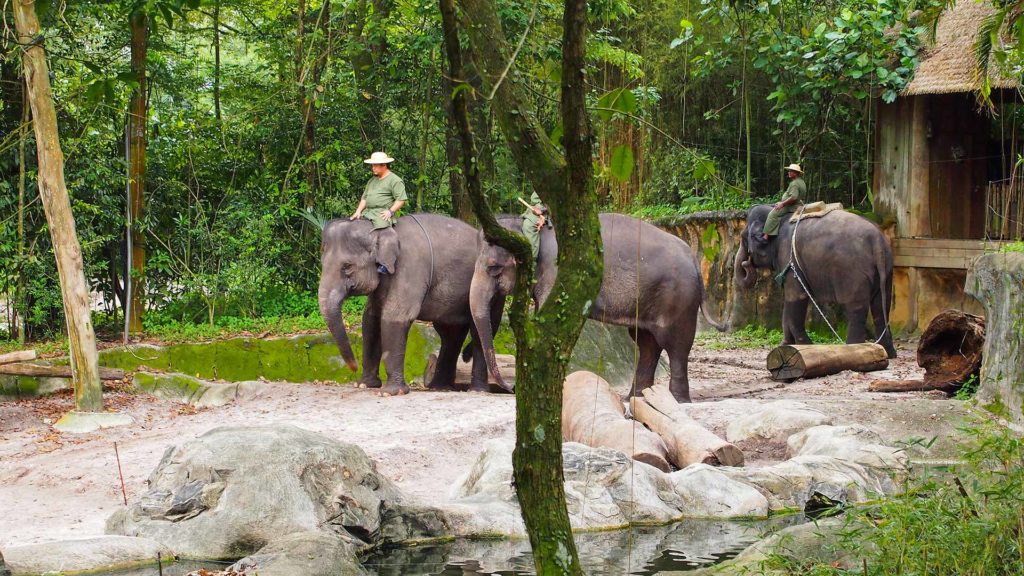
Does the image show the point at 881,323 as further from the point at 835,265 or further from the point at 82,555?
the point at 82,555

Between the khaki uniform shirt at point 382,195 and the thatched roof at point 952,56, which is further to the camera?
the thatched roof at point 952,56

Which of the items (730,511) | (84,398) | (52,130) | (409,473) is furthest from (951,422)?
(52,130)

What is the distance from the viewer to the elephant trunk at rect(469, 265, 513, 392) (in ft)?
38.0

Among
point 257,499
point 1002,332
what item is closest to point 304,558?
point 257,499

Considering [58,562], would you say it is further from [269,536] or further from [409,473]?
[409,473]

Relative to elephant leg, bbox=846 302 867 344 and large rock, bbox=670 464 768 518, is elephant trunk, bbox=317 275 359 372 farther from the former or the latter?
elephant leg, bbox=846 302 867 344

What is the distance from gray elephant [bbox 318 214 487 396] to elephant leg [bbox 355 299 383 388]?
0.01 meters

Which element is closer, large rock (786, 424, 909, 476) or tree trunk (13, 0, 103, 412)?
large rock (786, 424, 909, 476)

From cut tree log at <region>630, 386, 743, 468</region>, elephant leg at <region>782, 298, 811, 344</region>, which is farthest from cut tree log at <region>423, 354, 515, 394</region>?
elephant leg at <region>782, 298, 811, 344</region>

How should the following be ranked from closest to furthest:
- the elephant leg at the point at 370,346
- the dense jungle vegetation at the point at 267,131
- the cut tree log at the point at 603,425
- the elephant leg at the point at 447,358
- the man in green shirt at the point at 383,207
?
1. the cut tree log at the point at 603,425
2. the man in green shirt at the point at 383,207
3. the elephant leg at the point at 370,346
4. the elephant leg at the point at 447,358
5. the dense jungle vegetation at the point at 267,131

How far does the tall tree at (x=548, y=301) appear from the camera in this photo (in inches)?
138

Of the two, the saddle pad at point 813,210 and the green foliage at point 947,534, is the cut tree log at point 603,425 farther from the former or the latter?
the saddle pad at point 813,210

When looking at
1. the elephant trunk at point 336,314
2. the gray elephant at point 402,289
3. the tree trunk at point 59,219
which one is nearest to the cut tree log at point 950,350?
the gray elephant at point 402,289

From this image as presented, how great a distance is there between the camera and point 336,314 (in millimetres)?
11727
